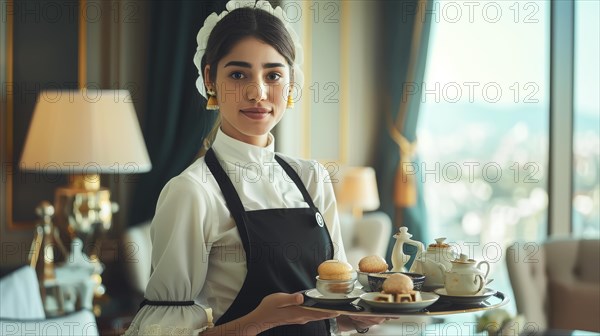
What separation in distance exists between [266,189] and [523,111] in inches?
112

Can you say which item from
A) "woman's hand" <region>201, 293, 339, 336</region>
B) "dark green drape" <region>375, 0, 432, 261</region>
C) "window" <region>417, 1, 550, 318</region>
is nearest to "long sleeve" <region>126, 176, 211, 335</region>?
"woman's hand" <region>201, 293, 339, 336</region>

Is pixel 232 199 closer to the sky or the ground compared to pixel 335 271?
closer to the sky

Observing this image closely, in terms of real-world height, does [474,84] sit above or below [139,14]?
below

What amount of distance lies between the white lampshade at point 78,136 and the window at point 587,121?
84.5 inches

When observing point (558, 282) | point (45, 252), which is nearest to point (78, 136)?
point (45, 252)

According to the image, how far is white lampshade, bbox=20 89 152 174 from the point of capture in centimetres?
285

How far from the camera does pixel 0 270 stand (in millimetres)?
2479

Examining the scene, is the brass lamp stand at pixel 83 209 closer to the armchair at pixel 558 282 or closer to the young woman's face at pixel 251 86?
the armchair at pixel 558 282

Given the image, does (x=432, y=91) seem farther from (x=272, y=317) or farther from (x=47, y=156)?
(x=272, y=317)

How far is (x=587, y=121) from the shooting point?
3.86 metres

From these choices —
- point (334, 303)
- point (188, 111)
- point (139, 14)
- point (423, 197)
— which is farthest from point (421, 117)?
point (334, 303)

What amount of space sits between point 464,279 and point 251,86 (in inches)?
19.8

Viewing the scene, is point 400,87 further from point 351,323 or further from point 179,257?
point 179,257

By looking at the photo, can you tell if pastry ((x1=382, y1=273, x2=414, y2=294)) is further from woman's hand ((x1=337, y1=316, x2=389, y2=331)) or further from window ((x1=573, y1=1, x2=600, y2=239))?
window ((x1=573, y1=1, x2=600, y2=239))
